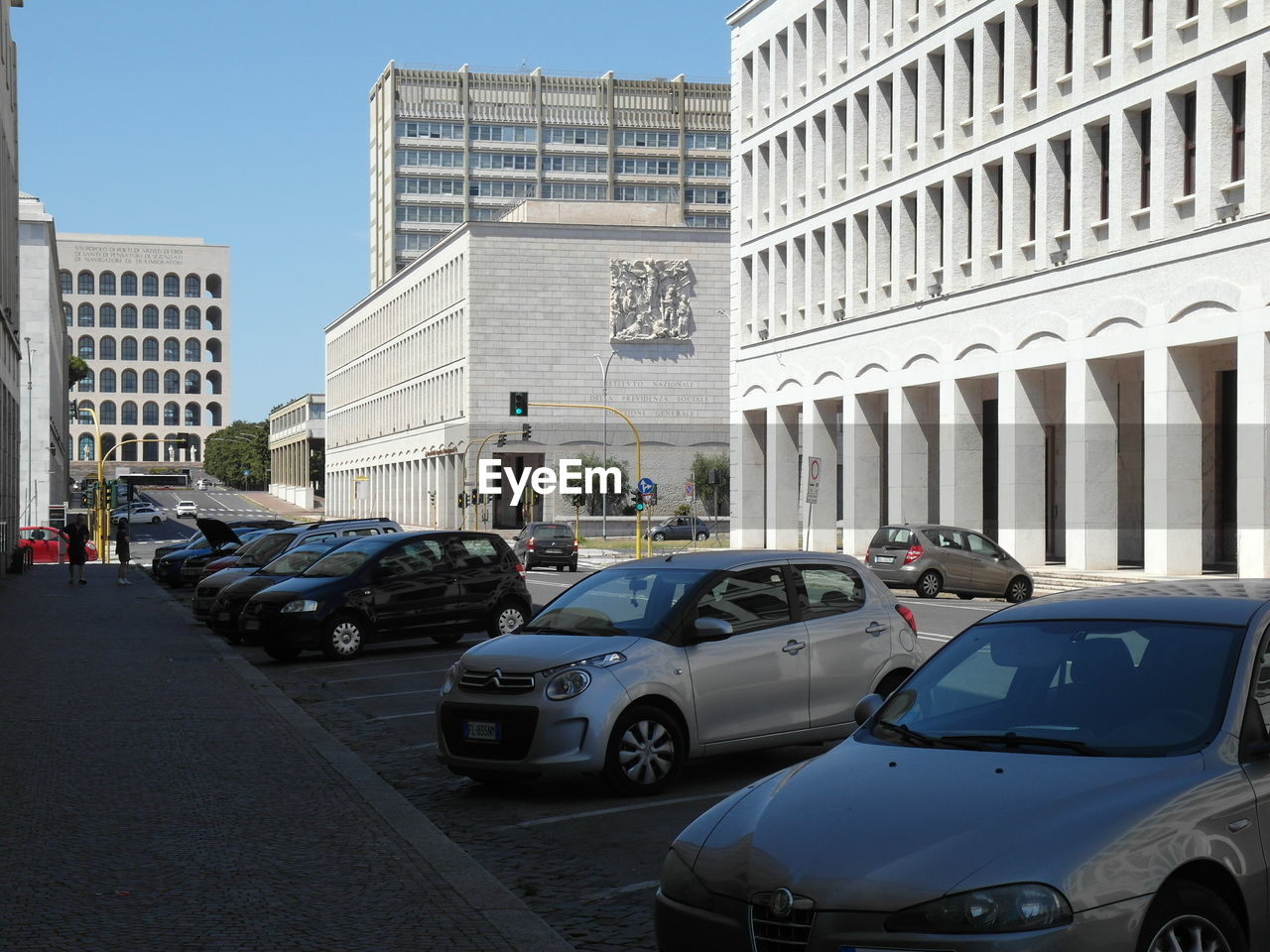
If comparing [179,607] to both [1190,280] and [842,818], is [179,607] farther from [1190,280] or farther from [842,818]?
[842,818]

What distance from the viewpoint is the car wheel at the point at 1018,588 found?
113ft

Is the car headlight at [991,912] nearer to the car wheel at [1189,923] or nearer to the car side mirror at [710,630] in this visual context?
the car wheel at [1189,923]

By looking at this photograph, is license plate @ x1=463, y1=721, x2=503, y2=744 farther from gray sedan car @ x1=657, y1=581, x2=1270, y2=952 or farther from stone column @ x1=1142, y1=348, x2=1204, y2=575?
stone column @ x1=1142, y1=348, x2=1204, y2=575

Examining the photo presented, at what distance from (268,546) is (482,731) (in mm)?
19158

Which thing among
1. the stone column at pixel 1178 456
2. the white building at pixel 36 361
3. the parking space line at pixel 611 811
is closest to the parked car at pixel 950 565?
the stone column at pixel 1178 456

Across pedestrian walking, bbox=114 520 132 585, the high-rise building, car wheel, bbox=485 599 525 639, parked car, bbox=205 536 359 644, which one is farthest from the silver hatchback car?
the high-rise building

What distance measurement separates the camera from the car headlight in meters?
4.53

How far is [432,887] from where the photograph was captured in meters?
7.68

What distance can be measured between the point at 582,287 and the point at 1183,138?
218ft

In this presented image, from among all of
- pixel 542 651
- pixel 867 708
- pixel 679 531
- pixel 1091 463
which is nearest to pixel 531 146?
pixel 679 531

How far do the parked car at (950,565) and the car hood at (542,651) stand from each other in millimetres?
24099

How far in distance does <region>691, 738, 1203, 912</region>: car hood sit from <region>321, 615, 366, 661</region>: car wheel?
15.2 metres

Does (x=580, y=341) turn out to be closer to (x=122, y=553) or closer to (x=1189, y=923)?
(x=122, y=553)

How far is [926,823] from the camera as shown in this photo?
16.3 feet
